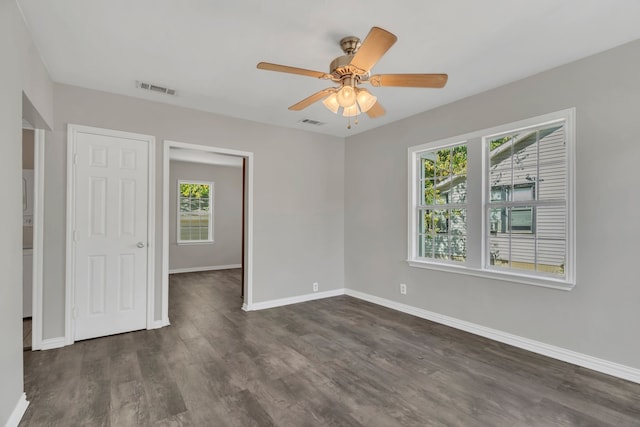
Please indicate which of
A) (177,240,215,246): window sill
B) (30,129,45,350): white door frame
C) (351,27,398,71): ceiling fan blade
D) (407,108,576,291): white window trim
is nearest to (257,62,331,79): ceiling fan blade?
(351,27,398,71): ceiling fan blade

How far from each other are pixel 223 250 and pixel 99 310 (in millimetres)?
4590

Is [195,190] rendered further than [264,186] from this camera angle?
Yes

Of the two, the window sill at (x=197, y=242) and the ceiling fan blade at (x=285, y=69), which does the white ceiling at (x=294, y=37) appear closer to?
the ceiling fan blade at (x=285, y=69)

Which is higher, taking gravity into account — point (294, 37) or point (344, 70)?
point (294, 37)

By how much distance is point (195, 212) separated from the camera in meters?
7.64

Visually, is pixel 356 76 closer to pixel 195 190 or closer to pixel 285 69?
pixel 285 69

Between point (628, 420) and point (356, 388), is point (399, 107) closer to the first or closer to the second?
point (356, 388)

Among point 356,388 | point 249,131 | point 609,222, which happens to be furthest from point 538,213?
point 249,131

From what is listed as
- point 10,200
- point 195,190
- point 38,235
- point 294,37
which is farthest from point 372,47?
point 195,190

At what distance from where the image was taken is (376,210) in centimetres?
477

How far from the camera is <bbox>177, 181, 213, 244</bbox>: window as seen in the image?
24.5ft

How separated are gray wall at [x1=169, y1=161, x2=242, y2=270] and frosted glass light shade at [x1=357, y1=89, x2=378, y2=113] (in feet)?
20.0

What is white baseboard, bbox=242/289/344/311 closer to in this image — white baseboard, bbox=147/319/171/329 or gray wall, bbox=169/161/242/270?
white baseboard, bbox=147/319/171/329

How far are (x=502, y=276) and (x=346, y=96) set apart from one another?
249 centimetres
